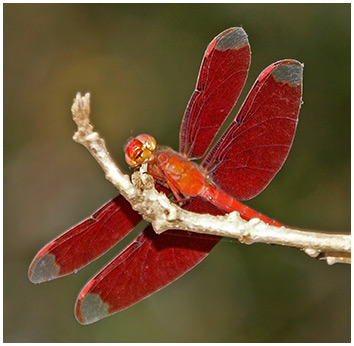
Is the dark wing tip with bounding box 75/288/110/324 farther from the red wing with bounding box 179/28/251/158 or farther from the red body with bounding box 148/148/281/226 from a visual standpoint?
the red wing with bounding box 179/28/251/158

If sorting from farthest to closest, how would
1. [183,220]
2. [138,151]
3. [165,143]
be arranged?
1. [165,143]
2. [138,151]
3. [183,220]

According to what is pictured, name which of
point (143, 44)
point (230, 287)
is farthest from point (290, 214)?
point (143, 44)

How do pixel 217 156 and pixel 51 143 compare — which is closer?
pixel 217 156

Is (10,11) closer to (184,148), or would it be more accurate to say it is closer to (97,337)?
(97,337)

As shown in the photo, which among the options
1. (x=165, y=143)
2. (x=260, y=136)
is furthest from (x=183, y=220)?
(x=165, y=143)

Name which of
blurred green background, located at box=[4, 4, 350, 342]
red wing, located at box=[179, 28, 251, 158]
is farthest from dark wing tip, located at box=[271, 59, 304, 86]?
blurred green background, located at box=[4, 4, 350, 342]

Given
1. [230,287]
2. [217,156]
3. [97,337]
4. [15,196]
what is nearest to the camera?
[217,156]

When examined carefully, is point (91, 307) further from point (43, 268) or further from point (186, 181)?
point (186, 181)

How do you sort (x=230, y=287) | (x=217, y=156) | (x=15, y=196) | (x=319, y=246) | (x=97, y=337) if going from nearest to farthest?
1. (x=319, y=246)
2. (x=217, y=156)
3. (x=97, y=337)
4. (x=230, y=287)
5. (x=15, y=196)
